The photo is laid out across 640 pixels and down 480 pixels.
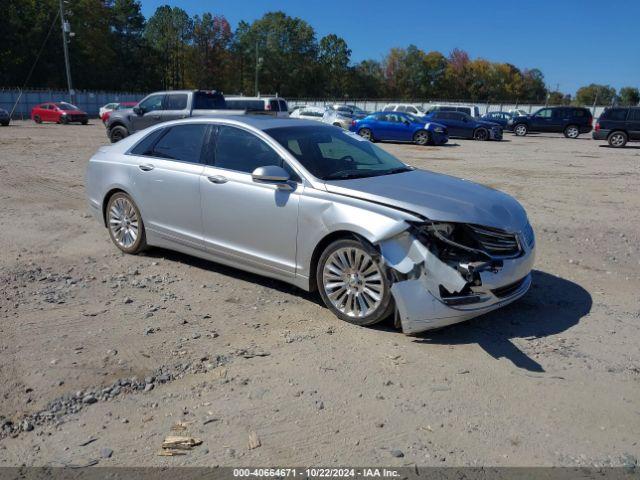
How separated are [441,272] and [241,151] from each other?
227cm

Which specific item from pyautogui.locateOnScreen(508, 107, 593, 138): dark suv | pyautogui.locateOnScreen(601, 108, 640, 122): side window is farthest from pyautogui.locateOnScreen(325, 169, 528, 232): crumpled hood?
pyautogui.locateOnScreen(508, 107, 593, 138): dark suv

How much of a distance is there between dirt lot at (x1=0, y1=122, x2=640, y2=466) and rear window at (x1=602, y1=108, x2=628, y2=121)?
2185 centimetres

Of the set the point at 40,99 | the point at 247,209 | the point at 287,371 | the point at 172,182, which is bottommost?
the point at 287,371

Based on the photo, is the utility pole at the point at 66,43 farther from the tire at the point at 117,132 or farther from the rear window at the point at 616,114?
the rear window at the point at 616,114

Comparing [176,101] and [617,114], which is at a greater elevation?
[617,114]

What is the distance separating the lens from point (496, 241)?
14.2 ft

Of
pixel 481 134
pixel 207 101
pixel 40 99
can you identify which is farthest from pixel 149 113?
pixel 40 99

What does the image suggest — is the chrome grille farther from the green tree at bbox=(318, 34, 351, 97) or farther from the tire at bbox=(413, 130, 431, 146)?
the green tree at bbox=(318, 34, 351, 97)

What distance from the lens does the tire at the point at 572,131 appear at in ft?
105

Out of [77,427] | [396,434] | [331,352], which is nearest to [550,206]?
[331,352]

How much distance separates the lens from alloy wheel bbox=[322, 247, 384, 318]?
4238 mm

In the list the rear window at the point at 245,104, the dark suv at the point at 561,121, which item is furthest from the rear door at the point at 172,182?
the dark suv at the point at 561,121

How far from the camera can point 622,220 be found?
8602 mm

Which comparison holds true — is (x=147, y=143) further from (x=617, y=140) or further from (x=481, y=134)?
(x=481, y=134)
